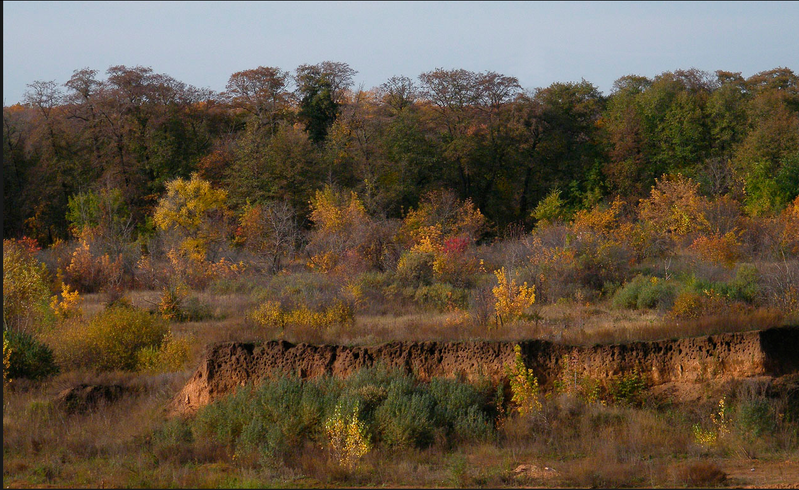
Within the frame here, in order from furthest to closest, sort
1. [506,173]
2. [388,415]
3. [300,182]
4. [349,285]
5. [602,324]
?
1. [506,173]
2. [300,182]
3. [349,285]
4. [602,324]
5. [388,415]

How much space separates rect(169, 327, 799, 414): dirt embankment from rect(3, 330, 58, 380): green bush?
15.0 ft

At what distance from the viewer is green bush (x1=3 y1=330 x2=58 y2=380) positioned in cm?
1594

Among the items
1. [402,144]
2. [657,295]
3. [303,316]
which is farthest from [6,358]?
[402,144]

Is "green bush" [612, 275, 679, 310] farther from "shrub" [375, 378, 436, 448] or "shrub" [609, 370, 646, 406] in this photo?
"shrub" [375, 378, 436, 448]

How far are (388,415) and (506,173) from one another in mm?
39531

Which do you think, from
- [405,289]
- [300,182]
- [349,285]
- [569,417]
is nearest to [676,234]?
[405,289]

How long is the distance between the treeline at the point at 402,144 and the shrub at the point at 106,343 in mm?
24879

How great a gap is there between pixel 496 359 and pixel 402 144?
3412cm

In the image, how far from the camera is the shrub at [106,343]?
17.6m

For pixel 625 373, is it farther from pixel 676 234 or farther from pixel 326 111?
pixel 326 111

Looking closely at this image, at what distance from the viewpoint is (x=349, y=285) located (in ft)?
80.8

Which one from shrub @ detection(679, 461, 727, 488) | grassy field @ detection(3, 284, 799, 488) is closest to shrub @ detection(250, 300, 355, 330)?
grassy field @ detection(3, 284, 799, 488)

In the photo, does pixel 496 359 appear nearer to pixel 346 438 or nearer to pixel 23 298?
pixel 346 438

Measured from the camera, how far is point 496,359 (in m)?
12.9
